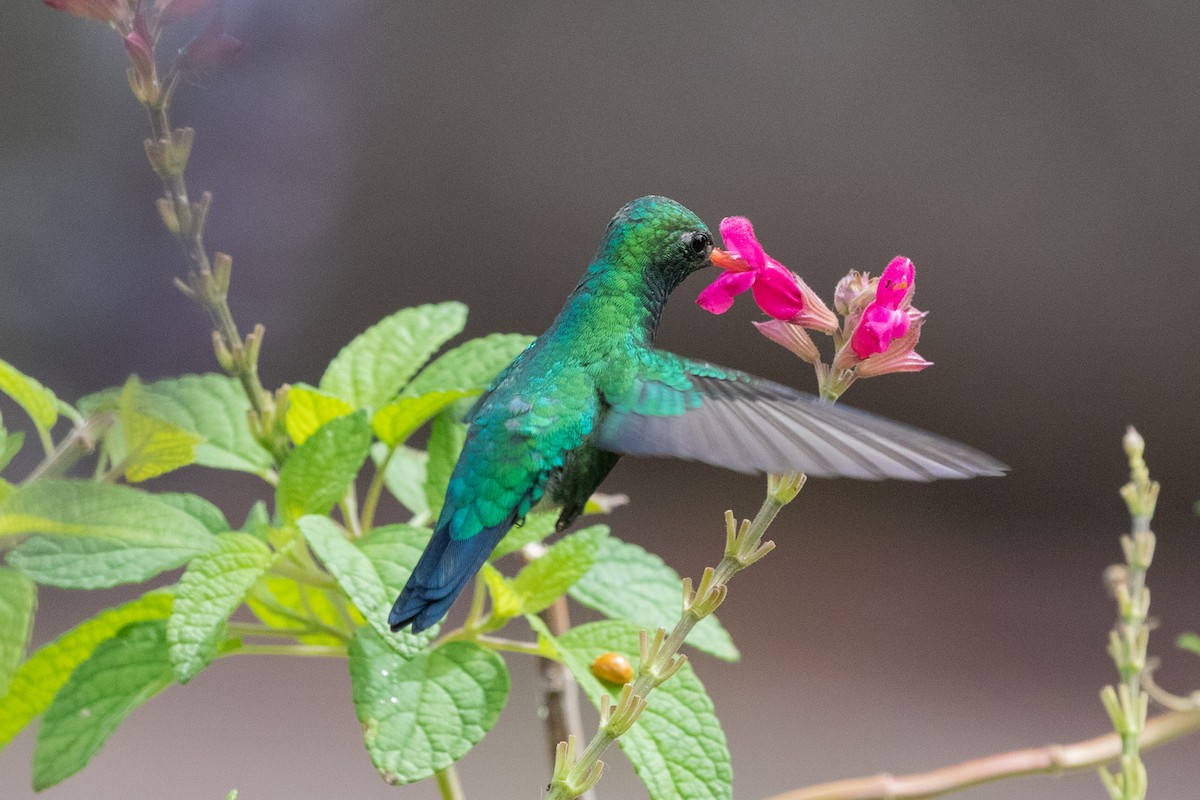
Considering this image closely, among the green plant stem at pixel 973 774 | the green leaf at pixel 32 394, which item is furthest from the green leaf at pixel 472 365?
the green plant stem at pixel 973 774

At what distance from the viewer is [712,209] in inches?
81.4

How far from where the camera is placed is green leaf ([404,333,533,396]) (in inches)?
28.4

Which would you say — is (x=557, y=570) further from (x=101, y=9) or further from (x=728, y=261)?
(x=101, y=9)

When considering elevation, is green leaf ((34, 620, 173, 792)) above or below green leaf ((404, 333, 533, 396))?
below

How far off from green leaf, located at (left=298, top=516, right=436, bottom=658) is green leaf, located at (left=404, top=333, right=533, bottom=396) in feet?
0.45

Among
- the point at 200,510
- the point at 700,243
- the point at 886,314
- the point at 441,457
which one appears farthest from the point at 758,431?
the point at 200,510

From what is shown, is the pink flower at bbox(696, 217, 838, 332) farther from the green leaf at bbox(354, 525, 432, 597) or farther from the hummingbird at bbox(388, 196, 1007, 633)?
the green leaf at bbox(354, 525, 432, 597)

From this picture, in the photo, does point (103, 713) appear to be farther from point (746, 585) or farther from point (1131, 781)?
point (746, 585)

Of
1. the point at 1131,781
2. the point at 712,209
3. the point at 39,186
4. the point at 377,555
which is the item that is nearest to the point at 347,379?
the point at 377,555

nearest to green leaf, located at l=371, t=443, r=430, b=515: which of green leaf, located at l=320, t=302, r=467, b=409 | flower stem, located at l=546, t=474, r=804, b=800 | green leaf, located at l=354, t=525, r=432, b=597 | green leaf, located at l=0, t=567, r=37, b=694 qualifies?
green leaf, located at l=320, t=302, r=467, b=409

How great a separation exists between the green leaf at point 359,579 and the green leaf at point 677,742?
0.36ft

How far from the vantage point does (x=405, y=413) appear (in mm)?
712

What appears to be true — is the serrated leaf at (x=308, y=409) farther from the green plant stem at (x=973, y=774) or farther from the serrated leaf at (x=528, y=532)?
the green plant stem at (x=973, y=774)

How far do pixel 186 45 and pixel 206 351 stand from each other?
2.91 ft
